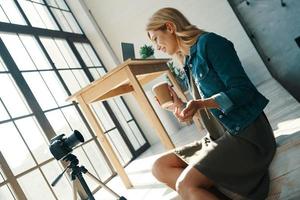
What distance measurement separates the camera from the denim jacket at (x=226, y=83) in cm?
120

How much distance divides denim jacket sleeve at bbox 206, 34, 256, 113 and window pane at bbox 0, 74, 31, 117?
2.37 meters

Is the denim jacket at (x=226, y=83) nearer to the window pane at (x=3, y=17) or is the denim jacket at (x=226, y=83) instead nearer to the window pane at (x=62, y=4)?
the window pane at (x=3, y=17)

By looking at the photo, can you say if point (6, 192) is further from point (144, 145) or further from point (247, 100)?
point (144, 145)

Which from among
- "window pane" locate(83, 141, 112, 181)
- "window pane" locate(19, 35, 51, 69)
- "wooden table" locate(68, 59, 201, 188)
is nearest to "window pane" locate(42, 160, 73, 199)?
"window pane" locate(83, 141, 112, 181)

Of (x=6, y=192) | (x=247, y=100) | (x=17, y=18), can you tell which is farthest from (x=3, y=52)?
(x=247, y=100)

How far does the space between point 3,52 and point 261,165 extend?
295cm

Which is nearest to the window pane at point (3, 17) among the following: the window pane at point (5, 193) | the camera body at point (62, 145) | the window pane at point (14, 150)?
the window pane at point (14, 150)

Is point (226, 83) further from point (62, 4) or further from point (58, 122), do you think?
point (62, 4)

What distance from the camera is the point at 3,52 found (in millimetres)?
3490

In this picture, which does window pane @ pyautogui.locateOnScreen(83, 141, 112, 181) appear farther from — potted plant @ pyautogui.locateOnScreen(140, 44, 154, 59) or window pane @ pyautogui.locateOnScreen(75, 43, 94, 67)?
window pane @ pyautogui.locateOnScreen(75, 43, 94, 67)

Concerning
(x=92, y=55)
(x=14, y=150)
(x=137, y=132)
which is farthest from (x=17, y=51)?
(x=137, y=132)

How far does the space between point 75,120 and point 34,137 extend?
36.7 inches

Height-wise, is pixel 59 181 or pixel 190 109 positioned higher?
pixel 190 109

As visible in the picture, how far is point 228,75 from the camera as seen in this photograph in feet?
3.97
